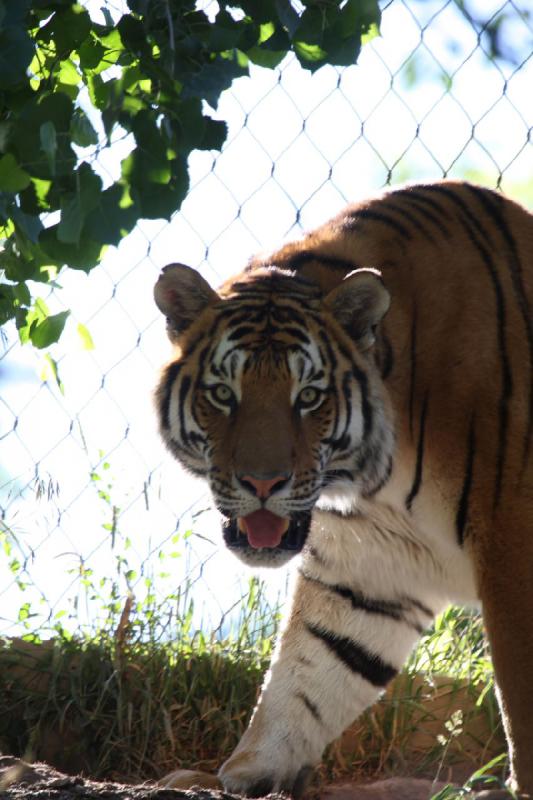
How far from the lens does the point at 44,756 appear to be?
2.58m

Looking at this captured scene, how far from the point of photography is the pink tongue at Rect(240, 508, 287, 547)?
81.2 inches

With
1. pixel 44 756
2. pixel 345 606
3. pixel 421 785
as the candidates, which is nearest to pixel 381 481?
pixel 345 606

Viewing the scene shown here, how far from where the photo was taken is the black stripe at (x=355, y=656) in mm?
2465

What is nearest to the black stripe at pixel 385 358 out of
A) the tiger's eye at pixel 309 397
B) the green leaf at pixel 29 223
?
the tiger's eye at pixel 309 397

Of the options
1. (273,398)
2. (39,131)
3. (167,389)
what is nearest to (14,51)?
→ (39,131)

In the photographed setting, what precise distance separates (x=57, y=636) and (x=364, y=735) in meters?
0.66

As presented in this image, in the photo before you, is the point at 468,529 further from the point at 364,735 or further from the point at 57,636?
the point at 57,636

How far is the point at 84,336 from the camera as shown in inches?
73.9

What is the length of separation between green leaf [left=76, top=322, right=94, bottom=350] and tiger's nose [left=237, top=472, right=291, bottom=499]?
318 mm

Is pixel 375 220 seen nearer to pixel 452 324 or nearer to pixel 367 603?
pixel 452 324

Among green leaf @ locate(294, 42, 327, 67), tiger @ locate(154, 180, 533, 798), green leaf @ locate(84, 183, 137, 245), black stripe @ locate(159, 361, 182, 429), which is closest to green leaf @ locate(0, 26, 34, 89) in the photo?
green leaf @ locate(84, 183, 137, 245)

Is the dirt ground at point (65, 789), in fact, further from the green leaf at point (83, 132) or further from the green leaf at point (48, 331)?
the green leaf at point (83, 132)

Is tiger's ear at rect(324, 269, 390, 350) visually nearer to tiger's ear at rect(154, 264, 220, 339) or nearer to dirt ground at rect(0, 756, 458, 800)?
tiger's ear at rect(154, 264, 220, 339)

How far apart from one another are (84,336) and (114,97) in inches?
21.9
